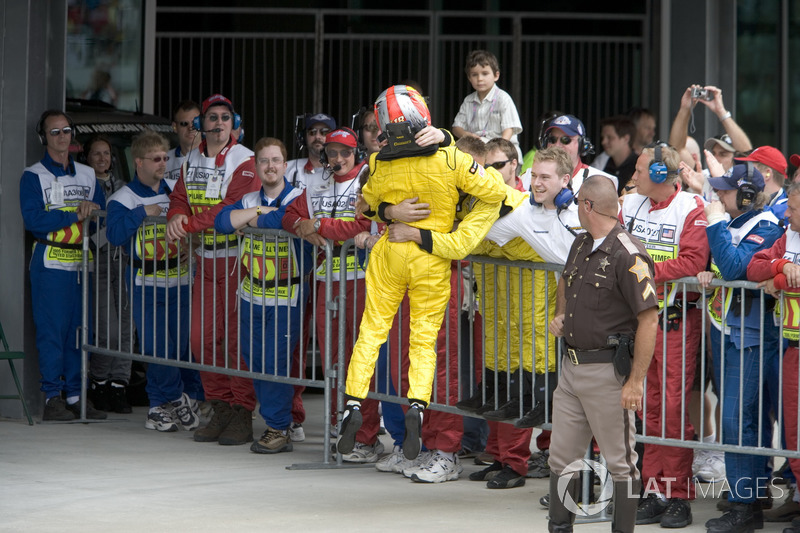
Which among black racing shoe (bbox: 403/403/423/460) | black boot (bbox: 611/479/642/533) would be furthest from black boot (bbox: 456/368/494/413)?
black boot (bbox: 611/479/642/533)

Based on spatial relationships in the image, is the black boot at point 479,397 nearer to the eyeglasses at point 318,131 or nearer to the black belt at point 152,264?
the eyeglasses at point 318,131

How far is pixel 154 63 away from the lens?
14109 mm

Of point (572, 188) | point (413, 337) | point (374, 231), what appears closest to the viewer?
point (413, 337)

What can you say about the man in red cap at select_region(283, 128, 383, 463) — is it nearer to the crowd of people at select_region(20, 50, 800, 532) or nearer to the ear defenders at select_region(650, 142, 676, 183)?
the crowd of people at select_region(20, 50, 800, 532)

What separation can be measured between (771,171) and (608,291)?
1.84m

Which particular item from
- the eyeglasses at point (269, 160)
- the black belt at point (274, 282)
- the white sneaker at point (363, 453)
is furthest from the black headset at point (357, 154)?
the white sneaker at point (363, 453)

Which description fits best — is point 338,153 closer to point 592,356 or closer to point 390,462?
point 390,462

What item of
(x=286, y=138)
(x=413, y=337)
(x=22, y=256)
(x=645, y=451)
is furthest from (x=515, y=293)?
(x=286, y=138)

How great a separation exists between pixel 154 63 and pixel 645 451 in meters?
8.88

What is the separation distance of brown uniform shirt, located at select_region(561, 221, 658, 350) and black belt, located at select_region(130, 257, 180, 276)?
12.9 feet

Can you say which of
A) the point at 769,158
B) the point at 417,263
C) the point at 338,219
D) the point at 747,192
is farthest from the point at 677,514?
the point at 338,219

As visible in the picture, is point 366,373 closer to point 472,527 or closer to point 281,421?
point 472,527

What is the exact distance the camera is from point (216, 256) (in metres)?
8.91

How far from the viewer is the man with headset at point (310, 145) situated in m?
8.83
